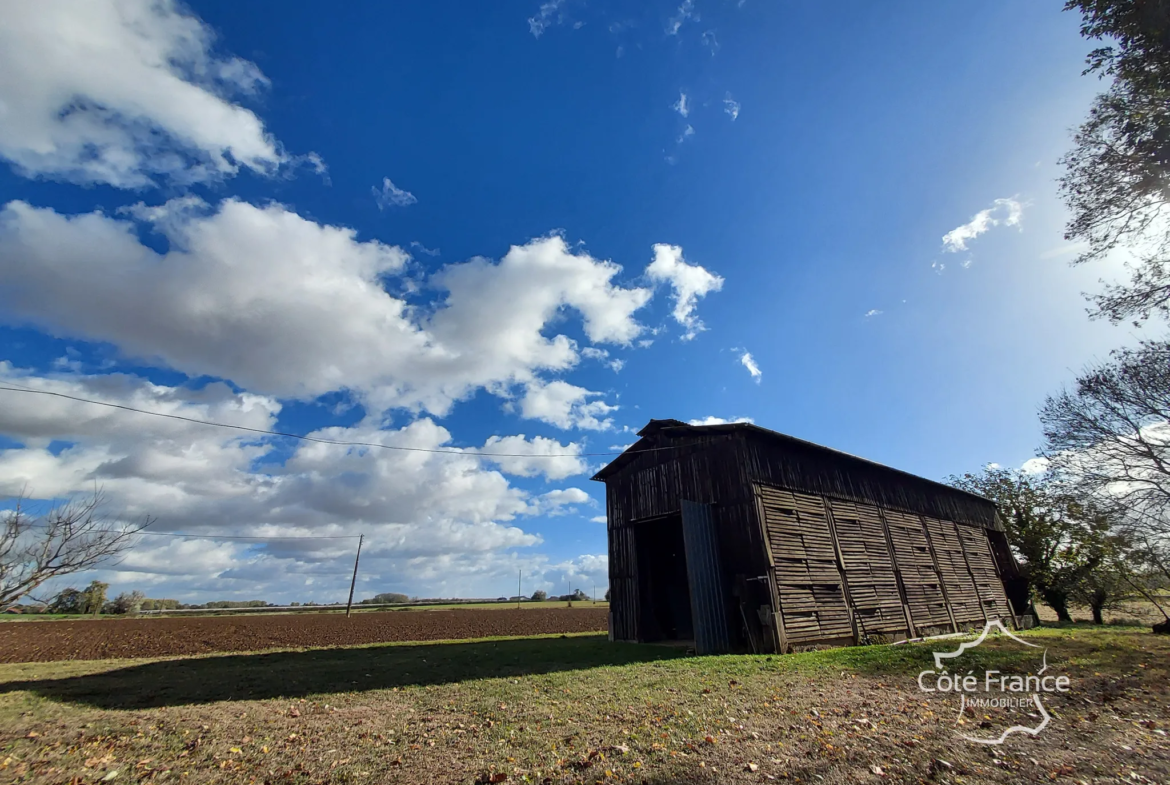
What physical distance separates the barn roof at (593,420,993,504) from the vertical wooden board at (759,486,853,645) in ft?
6.37

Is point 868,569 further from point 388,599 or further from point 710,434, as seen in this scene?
point 388,599

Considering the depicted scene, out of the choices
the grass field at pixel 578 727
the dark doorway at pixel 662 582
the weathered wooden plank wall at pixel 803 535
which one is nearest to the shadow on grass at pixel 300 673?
the grass field at pixel 578 727

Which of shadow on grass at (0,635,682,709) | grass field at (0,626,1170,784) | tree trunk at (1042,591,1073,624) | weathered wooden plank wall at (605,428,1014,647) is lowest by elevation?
grass field at (0,626,1170,784)

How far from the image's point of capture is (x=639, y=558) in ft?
62.0

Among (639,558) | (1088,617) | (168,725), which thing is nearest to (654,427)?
(639,558)

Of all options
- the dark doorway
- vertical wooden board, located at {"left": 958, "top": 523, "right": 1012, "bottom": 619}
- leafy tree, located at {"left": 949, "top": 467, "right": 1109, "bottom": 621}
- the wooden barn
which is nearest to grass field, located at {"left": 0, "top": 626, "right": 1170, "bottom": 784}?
the wooden barn

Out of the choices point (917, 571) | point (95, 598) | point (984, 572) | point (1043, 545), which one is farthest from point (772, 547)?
point (95, 598)

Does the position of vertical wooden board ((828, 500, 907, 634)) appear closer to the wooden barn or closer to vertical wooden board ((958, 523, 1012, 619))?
the wooden barn

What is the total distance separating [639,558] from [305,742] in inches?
556

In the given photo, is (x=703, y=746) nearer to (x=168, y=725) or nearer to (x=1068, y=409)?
(x=168, y=725)

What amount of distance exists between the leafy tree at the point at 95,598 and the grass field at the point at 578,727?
58.2 meters

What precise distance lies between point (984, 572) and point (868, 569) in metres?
12.6

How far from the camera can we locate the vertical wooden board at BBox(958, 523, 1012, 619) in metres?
24.0

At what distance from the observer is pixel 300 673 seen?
1238cm
